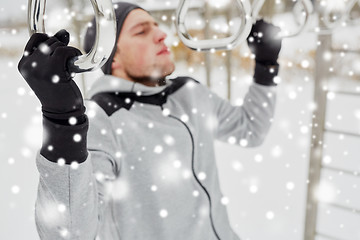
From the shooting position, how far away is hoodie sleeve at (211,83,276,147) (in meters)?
1.06

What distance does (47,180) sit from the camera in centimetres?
57

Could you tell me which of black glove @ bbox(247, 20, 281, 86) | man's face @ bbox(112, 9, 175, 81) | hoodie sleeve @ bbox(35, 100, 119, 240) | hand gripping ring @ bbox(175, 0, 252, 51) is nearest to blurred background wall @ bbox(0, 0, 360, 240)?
black glove @ bbox(247, 20, 281, 86)

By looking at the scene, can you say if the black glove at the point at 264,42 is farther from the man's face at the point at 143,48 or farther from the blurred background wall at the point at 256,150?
the blurred background wall at the point at 256,150

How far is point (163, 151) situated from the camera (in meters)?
0.93

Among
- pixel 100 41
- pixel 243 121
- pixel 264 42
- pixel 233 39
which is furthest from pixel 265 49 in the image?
pixel 100 41

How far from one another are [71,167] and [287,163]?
1887 millimetres

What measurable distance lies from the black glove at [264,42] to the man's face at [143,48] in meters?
0.20

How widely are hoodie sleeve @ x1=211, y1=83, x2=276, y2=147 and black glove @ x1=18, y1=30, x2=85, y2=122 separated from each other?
0.63 metres

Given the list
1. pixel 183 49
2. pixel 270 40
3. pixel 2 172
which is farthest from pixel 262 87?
pixel 183 49

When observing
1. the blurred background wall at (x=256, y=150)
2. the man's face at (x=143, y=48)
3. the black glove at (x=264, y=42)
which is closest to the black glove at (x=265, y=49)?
the black glove at (x=264, y=42)

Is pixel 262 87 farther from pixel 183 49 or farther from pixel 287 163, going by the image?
pixel 183 49

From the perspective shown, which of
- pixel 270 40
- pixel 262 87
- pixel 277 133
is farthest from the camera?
pixel 277 133

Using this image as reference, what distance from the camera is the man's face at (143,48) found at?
0.89 meters

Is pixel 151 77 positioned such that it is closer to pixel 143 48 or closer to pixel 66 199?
pixel 143 48
